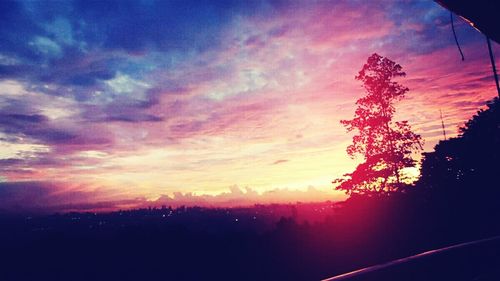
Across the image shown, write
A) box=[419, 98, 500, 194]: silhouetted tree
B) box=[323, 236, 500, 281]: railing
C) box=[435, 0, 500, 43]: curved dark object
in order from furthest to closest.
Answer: box=[419, 98, 500, 194]: silhouetted tree, box=[323, 236, 500, 281]: railing, box=[435, 0, 500, 43]: curved dark object

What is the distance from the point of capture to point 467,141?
2697cm

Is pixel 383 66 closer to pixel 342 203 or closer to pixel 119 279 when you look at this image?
pixel 342 203

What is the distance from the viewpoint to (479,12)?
317 cm

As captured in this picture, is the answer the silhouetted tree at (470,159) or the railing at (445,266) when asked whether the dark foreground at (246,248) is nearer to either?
the silhouetted tree at (470,159)

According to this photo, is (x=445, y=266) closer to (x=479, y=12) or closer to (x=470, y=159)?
(x=479, y=12)

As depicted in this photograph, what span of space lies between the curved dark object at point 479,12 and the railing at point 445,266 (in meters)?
2.64

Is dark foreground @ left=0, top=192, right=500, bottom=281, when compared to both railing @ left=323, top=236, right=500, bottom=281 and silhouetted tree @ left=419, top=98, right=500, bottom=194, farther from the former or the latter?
railing @ left=323, top=236, right=500, bottom=281

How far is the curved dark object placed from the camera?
2969 millimetres

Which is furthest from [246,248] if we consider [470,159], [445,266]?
[470,159]

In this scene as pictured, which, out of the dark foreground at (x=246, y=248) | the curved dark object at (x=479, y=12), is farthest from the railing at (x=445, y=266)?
the dark foreground at (x=246, y=248)

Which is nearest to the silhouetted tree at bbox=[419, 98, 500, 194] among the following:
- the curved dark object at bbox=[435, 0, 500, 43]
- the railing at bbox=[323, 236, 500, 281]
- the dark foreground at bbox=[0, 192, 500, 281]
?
the dark foreground at bbox=[0, 192, 500, 281]

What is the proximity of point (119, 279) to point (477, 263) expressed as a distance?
1502 cm

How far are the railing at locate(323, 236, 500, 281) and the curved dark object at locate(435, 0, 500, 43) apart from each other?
2638mm

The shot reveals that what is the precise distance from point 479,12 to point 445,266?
315 centimetres
